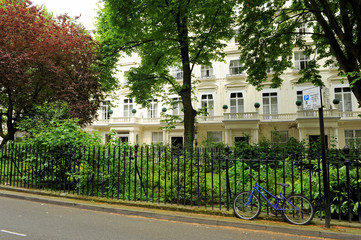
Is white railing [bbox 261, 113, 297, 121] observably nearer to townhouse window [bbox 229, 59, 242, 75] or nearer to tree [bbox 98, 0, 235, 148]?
townhouse window [bbox 229, 59, 242, 75]

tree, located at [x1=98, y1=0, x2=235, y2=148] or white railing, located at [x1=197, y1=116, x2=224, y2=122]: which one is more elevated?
tree, located at [x1=98, y1=0, x2=235, y2=148]

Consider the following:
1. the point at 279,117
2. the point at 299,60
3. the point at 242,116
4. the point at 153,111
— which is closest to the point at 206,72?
the point at 242,116

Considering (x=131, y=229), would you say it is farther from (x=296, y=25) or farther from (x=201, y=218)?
(x=296, y=25)

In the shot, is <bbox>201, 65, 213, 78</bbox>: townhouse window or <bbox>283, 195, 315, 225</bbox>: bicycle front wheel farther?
<bbox>201, 65, 213, 78</bbox>: townhouse window

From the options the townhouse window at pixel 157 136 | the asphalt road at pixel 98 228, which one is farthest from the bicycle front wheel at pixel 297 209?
the townhouse window at pixel 157 136

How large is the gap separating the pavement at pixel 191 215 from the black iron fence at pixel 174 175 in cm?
23

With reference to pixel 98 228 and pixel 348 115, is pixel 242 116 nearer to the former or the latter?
pixel 348 115

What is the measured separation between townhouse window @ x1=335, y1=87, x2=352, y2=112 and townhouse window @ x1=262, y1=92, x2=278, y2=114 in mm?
5738

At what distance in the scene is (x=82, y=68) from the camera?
45.3ft

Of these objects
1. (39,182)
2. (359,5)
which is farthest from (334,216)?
(39,182)

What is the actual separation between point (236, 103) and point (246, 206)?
20.6m

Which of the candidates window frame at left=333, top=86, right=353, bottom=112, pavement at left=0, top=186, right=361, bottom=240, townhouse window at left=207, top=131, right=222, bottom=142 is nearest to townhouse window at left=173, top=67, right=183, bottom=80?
townhouse window at left=207, top=131, right=222, bottom=142

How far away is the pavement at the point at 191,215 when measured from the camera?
446 centimetres

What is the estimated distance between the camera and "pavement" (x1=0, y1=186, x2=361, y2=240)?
14.6 ft
